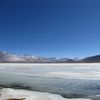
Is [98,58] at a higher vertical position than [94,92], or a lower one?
higher

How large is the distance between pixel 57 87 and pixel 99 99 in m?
5.25

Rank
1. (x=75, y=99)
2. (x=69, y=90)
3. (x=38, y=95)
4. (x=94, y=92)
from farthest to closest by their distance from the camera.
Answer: (x=69, y=90) → (x=94, y=92) → (x=38, y=95) → (x=75, y=99)

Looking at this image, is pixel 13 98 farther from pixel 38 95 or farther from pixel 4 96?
pixel 38 95

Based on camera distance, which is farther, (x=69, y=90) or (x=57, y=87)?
(x=57, y=87)

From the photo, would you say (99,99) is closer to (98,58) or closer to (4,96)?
(4,96)

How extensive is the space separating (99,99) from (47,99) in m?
2.60

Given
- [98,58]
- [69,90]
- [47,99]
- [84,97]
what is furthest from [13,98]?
[98,58]

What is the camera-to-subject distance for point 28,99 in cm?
1255

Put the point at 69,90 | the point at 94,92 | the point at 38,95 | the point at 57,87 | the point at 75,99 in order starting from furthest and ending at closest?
the point at 57,87 < the point at 69,90 < the point at 94,92 < the point at 38,95 < the point at 75,99

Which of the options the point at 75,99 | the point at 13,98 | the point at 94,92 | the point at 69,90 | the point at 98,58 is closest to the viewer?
the point at 13,98

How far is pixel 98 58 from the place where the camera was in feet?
491

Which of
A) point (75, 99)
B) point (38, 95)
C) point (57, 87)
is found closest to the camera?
point (75, 99)

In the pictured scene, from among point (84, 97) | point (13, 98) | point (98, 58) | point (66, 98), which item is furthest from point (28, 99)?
point (98, 58)

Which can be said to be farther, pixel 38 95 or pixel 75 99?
pixel 38 95
